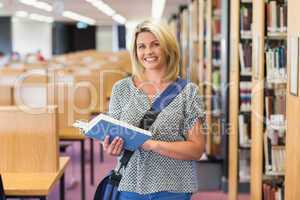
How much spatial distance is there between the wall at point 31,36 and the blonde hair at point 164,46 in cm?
3107

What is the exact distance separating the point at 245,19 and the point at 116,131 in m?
3.05

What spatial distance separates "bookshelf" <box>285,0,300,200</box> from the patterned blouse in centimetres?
72

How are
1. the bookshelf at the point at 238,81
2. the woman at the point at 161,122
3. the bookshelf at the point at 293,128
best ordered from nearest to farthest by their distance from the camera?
the woman at the point at 161,122, the bookshelf at the point at 293,128, the bookshelf at the point at 238,81

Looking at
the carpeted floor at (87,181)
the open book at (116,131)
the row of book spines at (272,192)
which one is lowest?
the carpeted floor at (87,181)

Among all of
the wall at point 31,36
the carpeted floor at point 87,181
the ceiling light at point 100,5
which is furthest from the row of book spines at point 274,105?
the wall at point 31,36

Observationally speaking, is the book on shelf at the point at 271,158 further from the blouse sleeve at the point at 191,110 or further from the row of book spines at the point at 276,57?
the blouse sleeve at the point at 191,110

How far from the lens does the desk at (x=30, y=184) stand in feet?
9.85

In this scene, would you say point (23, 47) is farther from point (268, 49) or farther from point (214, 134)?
point (268, 49)

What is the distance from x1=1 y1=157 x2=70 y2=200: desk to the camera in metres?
3.00

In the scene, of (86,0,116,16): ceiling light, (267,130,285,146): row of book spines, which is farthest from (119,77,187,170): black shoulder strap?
(86,0,116,16): ceiling light

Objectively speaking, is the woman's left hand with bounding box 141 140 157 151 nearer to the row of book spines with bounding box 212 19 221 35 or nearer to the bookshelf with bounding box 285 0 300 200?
the bookshelf with bounding box 285 0 300 200

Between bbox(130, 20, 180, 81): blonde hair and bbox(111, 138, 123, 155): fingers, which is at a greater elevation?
bbox(130, 20, 180, 81): blonde hair

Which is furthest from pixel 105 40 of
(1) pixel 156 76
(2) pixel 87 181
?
(1) pixel 156 76

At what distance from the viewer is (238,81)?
4.90 m
